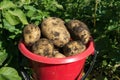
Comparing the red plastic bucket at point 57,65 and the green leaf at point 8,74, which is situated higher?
the red plastic bucket at point 57,65

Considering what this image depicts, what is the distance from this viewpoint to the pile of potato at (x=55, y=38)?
2469mm

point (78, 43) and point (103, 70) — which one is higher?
point (78, 43)

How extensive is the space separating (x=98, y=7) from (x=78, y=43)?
80 centimetres

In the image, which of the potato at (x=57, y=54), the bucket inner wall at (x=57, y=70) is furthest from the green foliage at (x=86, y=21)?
the potato at (x=57, y=54)

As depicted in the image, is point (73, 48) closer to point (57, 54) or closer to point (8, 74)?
Answer: point (57, 54)

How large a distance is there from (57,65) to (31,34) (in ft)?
1.08

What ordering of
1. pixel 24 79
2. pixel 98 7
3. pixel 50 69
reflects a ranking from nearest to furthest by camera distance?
pixel 50 69
pixel 24 79
pixel 98 7

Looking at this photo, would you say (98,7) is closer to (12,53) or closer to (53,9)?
(53,9)

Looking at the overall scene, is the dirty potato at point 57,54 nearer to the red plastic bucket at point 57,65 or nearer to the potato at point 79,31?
the red plastic bucket at point 57,65

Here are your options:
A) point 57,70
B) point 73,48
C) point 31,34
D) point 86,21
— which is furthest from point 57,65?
point 86,21

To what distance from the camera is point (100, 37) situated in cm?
298

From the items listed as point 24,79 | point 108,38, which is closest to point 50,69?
point 24,79

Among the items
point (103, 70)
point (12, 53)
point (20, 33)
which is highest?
point (20, 33)

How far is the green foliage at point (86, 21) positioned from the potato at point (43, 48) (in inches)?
10.4
